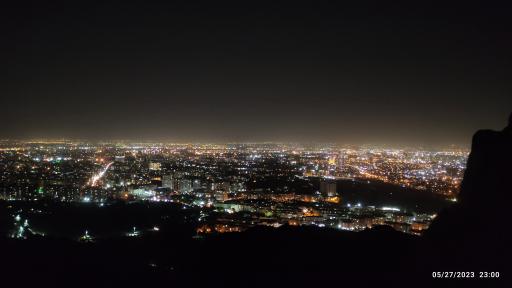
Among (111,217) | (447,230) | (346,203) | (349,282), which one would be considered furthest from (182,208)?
(447,230)

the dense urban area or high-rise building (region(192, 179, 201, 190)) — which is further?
high-rise building (region(192, 179, 201, 190))

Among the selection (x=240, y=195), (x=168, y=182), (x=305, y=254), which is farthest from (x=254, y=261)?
(x=168, y=182)

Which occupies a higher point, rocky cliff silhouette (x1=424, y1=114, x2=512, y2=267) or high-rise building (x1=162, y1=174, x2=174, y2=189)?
rocky cliff silhouette (x1=424, y1=114, x2=512, y2=267)

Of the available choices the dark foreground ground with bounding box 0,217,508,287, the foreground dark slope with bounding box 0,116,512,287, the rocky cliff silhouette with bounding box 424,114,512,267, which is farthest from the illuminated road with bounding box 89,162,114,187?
the rocky cliff silhouette with bounding box 424,114,512,267

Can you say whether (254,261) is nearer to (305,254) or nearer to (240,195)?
(305,254)

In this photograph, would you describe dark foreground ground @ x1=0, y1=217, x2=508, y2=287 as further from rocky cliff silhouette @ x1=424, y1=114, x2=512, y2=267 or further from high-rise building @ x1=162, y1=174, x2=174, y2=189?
high-rise building @ x1=162, y1=174, x2=174, y2=189

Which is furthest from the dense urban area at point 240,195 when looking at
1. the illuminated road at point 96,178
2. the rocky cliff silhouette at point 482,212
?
the rocky cliff silhouette at point 482,212

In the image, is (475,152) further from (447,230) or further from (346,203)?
(346,203)

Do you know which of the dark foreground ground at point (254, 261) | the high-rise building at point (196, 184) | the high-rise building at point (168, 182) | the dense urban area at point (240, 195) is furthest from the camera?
the high-rise building at point (168, 182)

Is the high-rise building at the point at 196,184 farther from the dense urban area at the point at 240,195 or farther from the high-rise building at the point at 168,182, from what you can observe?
the high-rise building at the point at 168,182
